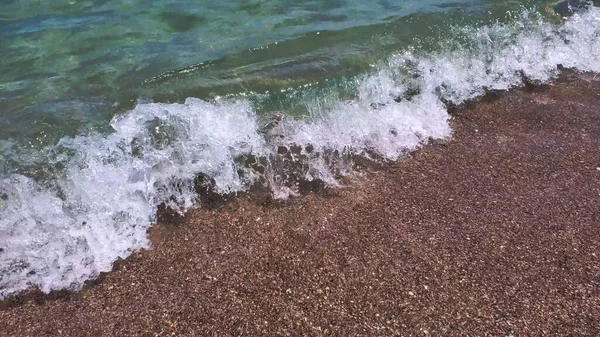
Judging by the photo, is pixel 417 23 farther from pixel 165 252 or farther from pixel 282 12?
pixel 165 252

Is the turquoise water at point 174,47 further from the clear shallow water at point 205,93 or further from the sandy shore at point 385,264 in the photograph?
the sandy shore at point 385,264


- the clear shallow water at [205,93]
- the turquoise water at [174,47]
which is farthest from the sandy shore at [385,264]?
the turquoise water at [174,47]

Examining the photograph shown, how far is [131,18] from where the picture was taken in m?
7.77

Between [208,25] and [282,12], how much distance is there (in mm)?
1056

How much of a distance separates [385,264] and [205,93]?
9.77ft

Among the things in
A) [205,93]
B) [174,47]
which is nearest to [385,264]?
[205,93]

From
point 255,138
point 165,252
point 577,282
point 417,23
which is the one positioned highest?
point 417,23

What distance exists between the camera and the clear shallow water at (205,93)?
15.0 feet

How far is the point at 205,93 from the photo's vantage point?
6129 millimetres

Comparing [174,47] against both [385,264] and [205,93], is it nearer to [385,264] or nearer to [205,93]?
[205,93]

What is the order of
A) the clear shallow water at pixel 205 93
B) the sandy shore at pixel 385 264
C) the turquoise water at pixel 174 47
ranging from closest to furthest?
1. the sandy shore at pixel 385 264
2. the clear shallow water at pixel 205 93
3. the turquoise water at pixel 174 47

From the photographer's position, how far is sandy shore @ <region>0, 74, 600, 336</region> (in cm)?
366

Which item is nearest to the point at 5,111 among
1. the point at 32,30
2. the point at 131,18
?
the point at 32,30

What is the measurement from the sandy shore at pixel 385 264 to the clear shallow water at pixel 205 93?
0.98 feet
